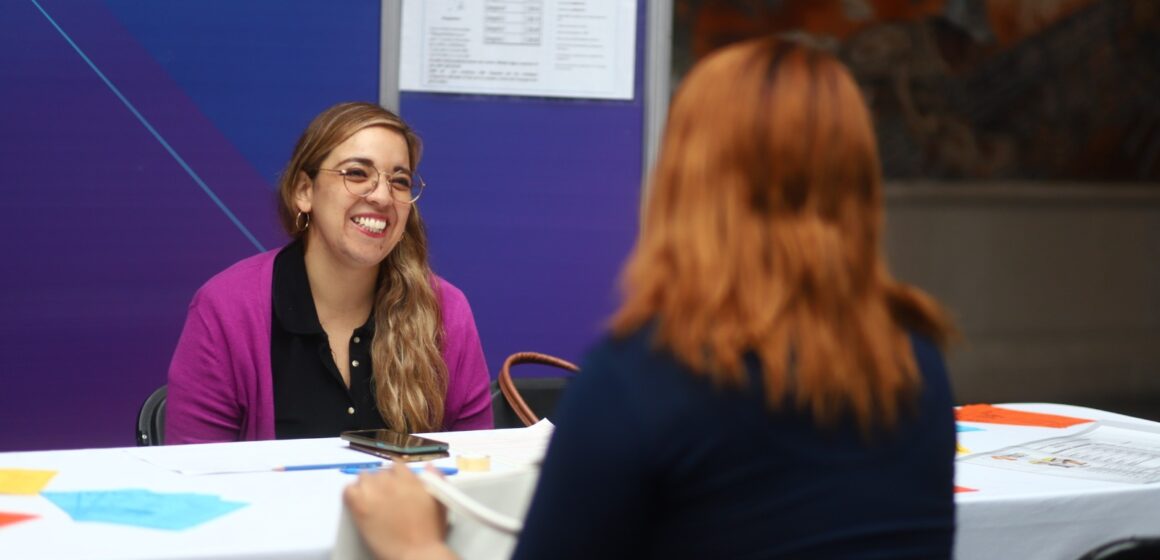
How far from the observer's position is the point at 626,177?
14.0 ft

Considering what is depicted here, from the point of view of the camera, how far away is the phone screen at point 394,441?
237 cm

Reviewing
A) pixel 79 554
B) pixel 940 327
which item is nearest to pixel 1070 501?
pixel 940 327

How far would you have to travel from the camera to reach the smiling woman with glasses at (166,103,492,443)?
277 cm

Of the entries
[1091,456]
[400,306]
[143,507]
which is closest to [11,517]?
[143,507]

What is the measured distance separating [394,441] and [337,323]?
59 cm

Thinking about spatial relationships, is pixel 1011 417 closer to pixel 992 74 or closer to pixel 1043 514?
pixel 1043 514

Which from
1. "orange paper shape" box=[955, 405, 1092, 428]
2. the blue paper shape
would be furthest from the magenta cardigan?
"orange paper shape" box=[955, 405, 1092, 428]

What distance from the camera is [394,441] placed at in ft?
7.89

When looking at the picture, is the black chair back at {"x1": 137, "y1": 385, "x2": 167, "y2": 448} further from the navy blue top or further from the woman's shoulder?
the navy blue top

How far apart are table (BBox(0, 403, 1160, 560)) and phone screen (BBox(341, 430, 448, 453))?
0.04m

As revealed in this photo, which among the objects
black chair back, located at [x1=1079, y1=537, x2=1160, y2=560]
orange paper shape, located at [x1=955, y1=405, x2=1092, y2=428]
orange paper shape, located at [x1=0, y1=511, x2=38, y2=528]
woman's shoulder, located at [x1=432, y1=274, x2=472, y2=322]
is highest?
woman's shoulder, located at [x1=432, y1=274, x2=472, y2=322]

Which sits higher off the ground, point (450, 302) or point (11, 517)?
point (450, 302)

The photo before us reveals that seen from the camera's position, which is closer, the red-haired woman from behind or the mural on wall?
the red-haired woman from behind

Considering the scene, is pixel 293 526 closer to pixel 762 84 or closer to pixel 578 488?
pixel 578 488
